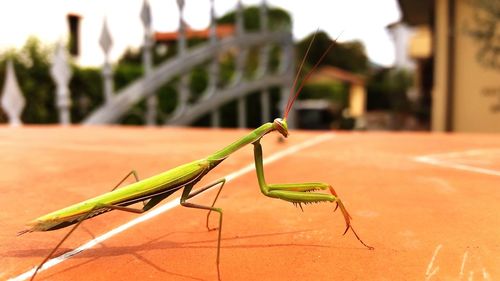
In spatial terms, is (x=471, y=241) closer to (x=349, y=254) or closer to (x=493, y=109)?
(x=349, y=254)

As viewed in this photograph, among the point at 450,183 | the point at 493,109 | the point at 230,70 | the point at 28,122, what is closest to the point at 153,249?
the point at 450,183

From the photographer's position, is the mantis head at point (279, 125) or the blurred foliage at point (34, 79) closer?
the mantis head at point (279, 125)

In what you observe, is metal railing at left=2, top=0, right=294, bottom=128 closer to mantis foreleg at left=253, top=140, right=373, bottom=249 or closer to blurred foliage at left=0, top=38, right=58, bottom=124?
blurred foliage at left=0, top=38, right=58, bottom=124

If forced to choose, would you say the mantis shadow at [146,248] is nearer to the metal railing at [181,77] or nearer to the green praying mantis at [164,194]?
the green praying mantis at [164,194]

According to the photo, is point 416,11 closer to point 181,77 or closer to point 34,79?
point 181,77

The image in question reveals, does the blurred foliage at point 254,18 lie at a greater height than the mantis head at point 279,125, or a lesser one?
greater

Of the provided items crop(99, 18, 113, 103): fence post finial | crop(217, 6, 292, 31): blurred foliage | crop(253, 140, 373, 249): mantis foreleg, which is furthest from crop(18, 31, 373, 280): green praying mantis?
crop(217, 6, 292, 31): blurred foliage

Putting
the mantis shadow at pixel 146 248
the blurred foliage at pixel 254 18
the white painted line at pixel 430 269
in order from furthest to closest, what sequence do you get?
the blurred foliage at pixel 254 18, the mantis shadow at pixel 146 248, the white painted line at pixel 430 269

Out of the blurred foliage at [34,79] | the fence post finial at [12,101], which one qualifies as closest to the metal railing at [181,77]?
the fence post finial at [12,101]
